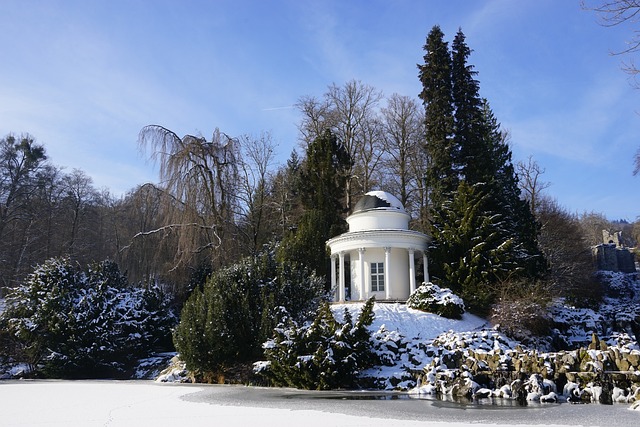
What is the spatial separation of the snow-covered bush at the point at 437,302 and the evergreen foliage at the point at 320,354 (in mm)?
5561

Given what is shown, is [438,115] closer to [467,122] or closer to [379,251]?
[467,122]

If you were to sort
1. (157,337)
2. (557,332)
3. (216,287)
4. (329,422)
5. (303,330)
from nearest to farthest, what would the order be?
(329,422) → (303,330) → (216,287) → (557,332) → (157,337)

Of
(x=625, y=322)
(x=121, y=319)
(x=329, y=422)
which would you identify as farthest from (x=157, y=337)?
(x=625, y=322)

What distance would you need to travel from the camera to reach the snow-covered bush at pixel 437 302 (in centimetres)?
2317

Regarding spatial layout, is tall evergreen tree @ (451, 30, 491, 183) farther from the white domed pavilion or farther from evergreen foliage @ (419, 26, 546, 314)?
the white domed pavilion

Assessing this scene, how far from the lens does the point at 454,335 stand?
19.8 m

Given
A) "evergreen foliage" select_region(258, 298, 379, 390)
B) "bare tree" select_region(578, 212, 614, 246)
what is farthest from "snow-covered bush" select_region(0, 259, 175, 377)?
"bare tree" select_region(578, 212, 614, 246)

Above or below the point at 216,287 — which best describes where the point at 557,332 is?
below

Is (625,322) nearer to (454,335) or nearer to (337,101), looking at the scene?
(454,335)

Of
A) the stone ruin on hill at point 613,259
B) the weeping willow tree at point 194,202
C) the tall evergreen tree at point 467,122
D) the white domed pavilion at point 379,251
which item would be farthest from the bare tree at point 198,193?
the stone ruin on hill at point 613,259

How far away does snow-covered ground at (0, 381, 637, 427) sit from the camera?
8.91 m

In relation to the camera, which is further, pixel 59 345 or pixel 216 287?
pixel 59 345

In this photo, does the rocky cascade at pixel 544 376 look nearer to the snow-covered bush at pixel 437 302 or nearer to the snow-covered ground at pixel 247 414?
the snow-covered ground at pixel 247 414

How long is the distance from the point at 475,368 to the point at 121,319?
57.9 feet
